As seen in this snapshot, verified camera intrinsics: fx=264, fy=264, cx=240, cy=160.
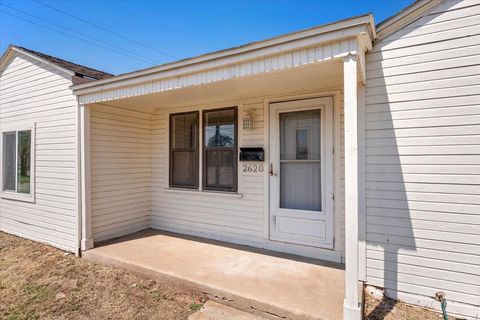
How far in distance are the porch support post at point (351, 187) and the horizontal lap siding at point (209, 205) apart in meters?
1.91

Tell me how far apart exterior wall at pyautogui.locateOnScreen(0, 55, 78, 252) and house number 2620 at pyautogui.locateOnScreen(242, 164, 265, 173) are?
2778 mm

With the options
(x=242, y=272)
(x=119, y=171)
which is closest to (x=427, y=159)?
(x=242, y=272)

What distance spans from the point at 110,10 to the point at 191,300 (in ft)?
33.3

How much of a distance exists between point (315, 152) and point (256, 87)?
125 centimetres

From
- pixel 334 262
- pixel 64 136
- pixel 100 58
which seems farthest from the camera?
pixel 100 58

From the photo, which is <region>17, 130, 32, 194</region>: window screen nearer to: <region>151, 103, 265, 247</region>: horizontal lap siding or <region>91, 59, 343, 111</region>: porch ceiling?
<region>91, 59, 343, 111</region>: porch ceiling

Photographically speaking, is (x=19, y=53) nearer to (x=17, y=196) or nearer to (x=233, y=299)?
(x=17, y=196)

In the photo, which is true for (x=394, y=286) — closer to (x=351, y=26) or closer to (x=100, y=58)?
(x=351, y=26)

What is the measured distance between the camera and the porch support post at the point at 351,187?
227 centimetres

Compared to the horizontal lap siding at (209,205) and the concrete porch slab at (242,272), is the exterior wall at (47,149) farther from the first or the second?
the horizontal lap siding at (209,205)

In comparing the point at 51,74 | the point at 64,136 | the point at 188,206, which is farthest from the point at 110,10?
the point at 188,206

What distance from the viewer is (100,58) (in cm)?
1712

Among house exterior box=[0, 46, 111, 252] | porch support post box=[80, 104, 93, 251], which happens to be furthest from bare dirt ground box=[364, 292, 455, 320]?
house exterior box=[0, 46, 111, 252]

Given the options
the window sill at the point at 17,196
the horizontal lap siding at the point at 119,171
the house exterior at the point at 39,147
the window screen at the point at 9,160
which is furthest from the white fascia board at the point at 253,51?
the window screen at the point at 9,160
